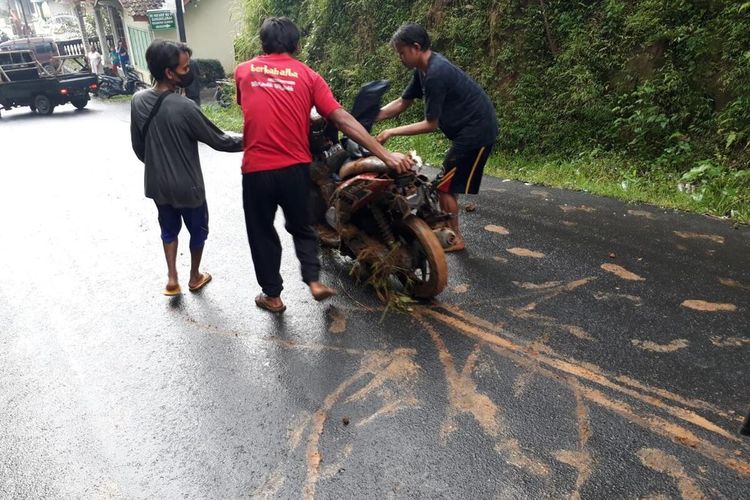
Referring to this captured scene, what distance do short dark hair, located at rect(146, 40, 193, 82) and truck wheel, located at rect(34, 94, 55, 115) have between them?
1649 centimetres

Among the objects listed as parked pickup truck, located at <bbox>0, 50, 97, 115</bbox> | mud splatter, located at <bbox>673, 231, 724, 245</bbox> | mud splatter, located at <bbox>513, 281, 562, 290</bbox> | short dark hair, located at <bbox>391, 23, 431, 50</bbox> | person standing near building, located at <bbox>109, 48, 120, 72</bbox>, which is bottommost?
person standing near building, located at <bbox>109, 48, 120, 72</bbox>

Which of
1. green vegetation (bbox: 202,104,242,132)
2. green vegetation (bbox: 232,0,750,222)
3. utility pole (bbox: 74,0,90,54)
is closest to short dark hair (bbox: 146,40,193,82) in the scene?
green vegetation (bbox: 232,0,750,222)

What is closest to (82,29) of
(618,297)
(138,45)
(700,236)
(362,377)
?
(138,45)

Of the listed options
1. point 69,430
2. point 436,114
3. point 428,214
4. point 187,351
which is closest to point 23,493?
point 69,430

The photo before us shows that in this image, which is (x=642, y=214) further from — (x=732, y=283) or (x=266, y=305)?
(x=266, y=305)

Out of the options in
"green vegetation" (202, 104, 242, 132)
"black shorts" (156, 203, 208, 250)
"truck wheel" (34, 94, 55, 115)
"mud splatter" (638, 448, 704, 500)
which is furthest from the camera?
"truck wheel" (34, 94, 55, 115)

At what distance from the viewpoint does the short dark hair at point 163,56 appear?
3.53 m

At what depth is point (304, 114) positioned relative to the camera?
3428 millimetres

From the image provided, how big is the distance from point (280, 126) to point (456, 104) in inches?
62.0

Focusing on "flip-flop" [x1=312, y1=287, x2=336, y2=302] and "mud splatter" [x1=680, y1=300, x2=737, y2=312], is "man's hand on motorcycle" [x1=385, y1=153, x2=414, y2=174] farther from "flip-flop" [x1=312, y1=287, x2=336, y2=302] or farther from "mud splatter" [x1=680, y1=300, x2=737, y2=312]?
"mud splatter" [x1=680, y1=300, x2=737, y2=312]

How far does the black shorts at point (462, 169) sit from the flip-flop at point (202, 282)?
1.99 meters

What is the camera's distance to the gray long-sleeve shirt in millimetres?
3650

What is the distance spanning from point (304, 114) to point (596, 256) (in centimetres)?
266

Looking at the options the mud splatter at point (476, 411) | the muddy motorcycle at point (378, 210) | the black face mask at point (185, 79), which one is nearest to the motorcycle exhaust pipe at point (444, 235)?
the muddy motorcycle at point (378, 210)
